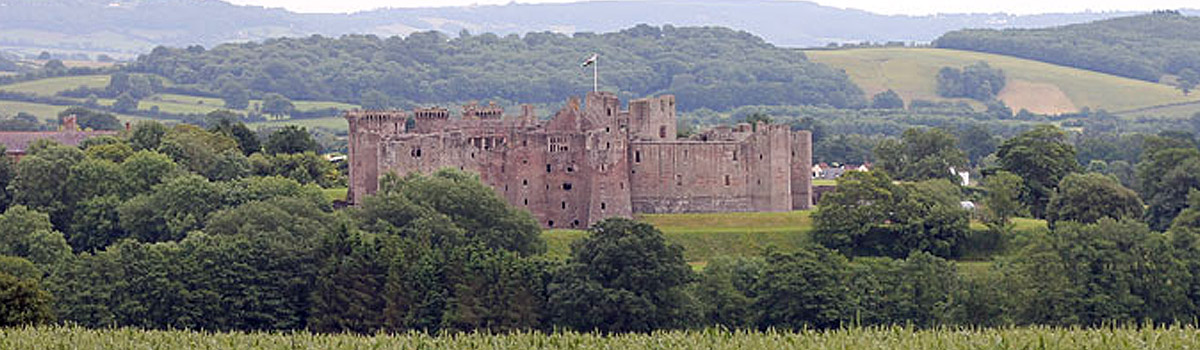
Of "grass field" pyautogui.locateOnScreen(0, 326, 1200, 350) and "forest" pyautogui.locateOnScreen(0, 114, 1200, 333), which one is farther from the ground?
"grass field" pyautogui.locateOnScreen(0, 326, 1200, 350)

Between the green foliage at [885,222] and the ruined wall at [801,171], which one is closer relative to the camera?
the green foliage at [885,222]

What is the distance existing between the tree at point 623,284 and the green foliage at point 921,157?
41660 millimetres

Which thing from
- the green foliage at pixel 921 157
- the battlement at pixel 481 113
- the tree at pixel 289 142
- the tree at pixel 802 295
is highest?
the battlement at pixel 481 113

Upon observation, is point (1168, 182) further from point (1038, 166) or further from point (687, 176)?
point (687, 176)

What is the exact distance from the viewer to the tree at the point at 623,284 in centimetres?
8888

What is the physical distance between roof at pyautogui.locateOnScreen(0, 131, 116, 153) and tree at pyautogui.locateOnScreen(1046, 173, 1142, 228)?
66.3 metres

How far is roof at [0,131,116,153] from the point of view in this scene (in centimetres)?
14788

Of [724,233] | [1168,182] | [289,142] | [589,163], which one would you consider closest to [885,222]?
[724,233]

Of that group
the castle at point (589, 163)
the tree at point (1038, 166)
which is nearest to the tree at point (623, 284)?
the castle at point (589, 163)

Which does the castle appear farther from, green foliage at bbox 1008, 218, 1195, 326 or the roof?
the roof

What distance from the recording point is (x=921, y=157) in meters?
136

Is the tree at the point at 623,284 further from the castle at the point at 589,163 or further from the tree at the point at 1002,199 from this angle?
the tree at the point at 1002,199

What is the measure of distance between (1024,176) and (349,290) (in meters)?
46.6

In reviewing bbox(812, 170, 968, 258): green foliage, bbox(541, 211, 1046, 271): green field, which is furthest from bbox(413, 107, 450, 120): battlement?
bbox(812, 170, 968, 258): green foliage
